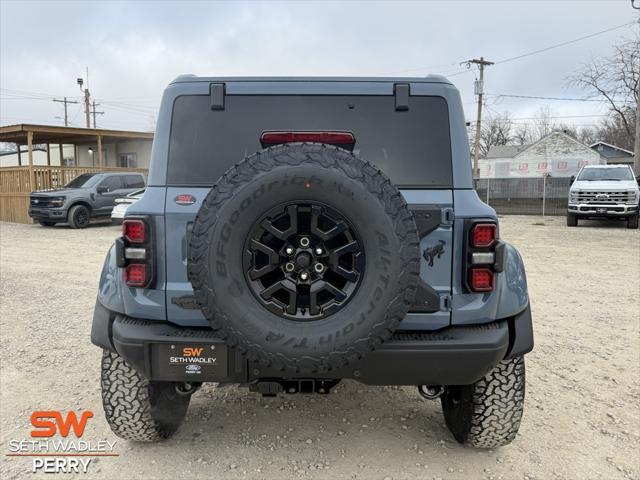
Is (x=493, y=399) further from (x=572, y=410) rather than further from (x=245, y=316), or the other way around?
(x=245, y=316)

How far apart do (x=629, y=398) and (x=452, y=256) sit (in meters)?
2.18

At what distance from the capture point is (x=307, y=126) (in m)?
2.52

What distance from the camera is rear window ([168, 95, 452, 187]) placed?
2.46 m

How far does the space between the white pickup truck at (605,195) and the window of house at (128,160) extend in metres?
19.6

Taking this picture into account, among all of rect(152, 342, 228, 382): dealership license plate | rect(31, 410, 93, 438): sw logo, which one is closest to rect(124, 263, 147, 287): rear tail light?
rect(152, 342, 228, 382): dealership license plate

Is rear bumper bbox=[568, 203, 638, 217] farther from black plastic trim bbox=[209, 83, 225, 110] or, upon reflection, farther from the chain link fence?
black plastic trim bbox=[209, 83, 225, 110]

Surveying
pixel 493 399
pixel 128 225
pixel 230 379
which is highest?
pixel 128 225

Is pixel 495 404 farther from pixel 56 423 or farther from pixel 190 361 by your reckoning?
pixel 56 423

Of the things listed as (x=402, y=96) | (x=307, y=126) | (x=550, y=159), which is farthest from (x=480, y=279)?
(x=550, y=159)

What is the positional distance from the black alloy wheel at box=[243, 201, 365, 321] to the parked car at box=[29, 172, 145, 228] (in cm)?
1544

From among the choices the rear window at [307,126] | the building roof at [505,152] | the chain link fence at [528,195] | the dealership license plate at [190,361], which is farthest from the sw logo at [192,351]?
the building roof at [505,152]

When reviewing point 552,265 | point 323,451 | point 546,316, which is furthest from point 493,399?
point 552,265

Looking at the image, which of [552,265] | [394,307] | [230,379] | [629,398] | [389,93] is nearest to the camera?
[394,307]

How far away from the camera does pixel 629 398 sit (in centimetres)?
341
